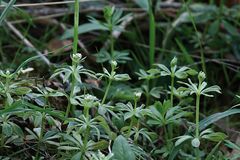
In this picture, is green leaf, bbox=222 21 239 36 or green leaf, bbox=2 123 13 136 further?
green leaf, bbox=222 21 239 36

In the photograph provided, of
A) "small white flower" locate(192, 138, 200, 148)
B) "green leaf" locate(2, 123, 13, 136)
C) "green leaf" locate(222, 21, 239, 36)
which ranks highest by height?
"green leaf" locate(2, 123, 13, 136)

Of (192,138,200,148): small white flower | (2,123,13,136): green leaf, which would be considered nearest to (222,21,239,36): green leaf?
(192,138,200,148): small white flower

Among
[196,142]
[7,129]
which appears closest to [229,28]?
[196,142]

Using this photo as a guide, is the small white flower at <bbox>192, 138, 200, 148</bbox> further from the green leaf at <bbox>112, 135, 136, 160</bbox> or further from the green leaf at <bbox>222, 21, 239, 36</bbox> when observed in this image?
the green leaf at <bbox>222, 21, 239, 36</bbox>

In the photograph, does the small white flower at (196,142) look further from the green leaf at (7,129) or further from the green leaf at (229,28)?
the green leaf at (229,28)

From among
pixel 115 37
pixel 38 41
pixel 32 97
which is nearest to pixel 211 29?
pixel 115 37

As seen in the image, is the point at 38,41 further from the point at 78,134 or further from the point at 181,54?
the point at 78,134

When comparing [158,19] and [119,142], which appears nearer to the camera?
[119,142]

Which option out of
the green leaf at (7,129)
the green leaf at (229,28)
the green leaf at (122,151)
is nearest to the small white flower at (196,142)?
the green leaf at (122,151)
